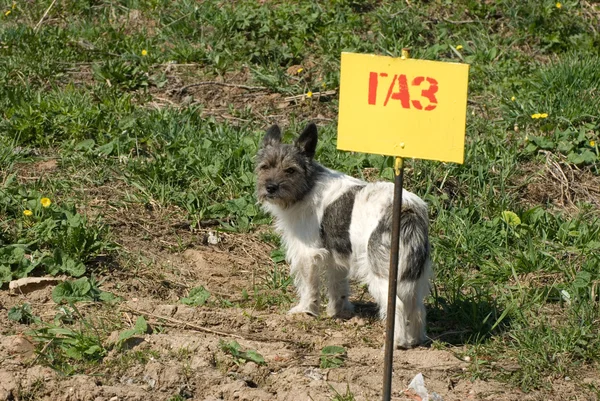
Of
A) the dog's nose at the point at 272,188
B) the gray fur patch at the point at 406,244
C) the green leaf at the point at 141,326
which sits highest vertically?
the dog's nose at the point at 272,188

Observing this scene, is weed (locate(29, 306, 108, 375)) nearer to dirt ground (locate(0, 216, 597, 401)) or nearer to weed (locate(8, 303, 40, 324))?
dirt ground (locate(0, 216, 597, 401))

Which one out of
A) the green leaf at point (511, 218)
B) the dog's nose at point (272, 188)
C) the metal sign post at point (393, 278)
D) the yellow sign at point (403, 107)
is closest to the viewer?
the yellow sign at point (403, 107)

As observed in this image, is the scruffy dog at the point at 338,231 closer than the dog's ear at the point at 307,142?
Yes

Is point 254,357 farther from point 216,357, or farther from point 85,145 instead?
point 85,145

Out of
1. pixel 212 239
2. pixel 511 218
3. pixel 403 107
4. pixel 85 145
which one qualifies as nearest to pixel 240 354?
pixel 403 107

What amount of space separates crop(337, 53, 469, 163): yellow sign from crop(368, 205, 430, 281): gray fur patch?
131cm

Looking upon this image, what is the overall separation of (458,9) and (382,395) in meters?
7.00

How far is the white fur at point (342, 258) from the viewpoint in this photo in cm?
592

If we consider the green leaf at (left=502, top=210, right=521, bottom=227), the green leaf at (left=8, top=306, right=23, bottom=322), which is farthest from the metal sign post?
the green leaf at (left=502, top=210, right=521, bottom=227)

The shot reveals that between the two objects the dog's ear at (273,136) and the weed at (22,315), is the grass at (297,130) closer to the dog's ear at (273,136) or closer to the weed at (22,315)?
the weed at (22,315)

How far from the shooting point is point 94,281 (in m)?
6.38

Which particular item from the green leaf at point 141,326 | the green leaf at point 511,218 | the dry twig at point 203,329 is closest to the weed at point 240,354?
the dry twig at point 203,329

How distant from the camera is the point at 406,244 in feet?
18.9

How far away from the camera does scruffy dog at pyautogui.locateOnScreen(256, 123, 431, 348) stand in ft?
19.1
